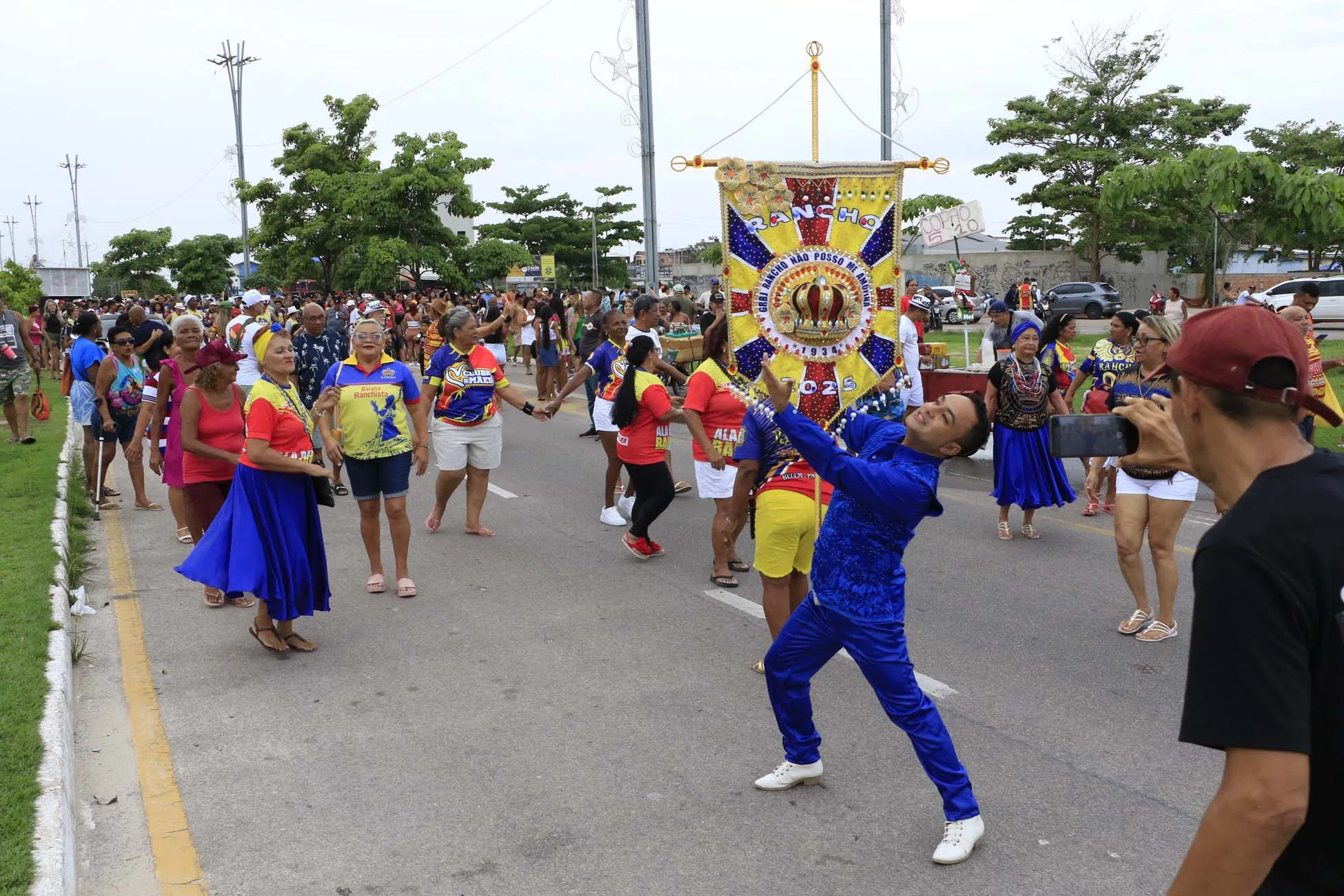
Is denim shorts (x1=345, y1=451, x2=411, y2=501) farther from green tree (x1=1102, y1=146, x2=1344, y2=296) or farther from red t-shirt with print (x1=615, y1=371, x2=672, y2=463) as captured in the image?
green tree (x1=1102, y1=146, x2=1344, y2=296)

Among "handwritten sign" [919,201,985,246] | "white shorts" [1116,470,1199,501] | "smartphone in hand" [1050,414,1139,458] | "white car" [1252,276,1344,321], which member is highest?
"handwritten sign" [919,201,985,246]

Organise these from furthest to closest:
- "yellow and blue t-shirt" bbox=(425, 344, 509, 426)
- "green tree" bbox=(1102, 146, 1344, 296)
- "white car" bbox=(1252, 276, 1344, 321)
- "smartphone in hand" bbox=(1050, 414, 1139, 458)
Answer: "white car" bbox=(1252, 276, 1344, 321), "green tree" bbox=(1102, 146, 1344, 296), "yellow and blue t-shirt" bbox=(425, 344, 509, 426), "smartphone in hand" bbox=(1050, 414, 1139, 458)

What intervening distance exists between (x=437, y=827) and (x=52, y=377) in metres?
25.2

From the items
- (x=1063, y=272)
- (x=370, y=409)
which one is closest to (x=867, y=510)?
(x=370, y=409)

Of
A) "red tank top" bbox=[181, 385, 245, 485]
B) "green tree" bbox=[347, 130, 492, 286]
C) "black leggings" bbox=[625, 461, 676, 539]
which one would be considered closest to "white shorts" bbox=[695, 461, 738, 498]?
"black leggings" bbox=[625, 461, 676, 539]

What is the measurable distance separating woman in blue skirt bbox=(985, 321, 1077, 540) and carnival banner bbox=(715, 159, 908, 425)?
3563mm

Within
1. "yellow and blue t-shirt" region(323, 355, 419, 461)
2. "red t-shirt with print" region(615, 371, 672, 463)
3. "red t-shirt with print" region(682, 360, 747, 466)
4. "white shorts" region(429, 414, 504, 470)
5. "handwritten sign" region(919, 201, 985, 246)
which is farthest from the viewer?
"handwritten sign" region(919, 201, 985, 246)

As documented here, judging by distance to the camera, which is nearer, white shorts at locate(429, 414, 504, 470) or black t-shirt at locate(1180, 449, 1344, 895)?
black t-shirt at locate(1180, 449, 1344, 895)

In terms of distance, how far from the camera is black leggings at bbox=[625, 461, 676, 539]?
334 inches

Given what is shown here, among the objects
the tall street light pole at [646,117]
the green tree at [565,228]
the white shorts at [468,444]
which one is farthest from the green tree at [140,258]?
the white shorts at [468,444]

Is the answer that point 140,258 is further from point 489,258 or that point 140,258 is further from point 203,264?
point 489,258

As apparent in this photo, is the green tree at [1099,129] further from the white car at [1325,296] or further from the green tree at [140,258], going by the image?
the green tree at [140,258]

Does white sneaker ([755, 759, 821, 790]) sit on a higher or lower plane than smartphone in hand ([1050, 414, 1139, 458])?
lower

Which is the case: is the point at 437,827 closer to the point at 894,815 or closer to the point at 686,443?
the point at 894,815
